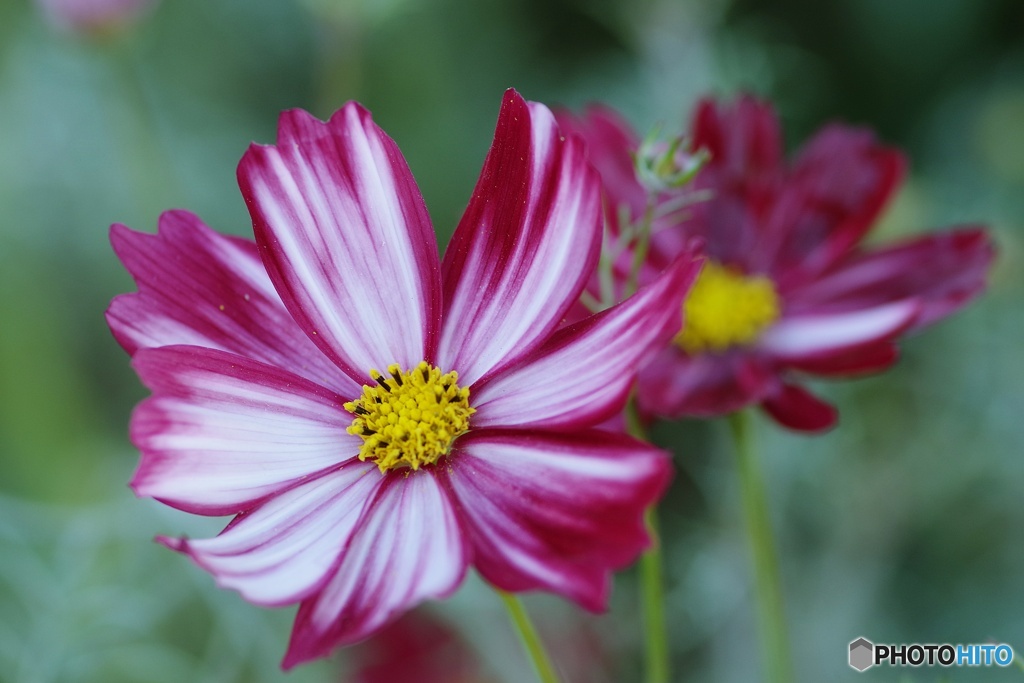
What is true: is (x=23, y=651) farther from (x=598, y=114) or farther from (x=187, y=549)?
(x=598, y=114)

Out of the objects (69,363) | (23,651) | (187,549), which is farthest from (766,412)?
(69,363)

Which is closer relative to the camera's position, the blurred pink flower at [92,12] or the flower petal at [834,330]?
the flower petal at [834,330]

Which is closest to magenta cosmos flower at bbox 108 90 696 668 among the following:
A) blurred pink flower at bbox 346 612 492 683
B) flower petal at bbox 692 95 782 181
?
flower petal at bbox 692 95 782 181

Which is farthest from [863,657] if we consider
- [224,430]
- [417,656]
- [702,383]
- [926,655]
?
[417,656]

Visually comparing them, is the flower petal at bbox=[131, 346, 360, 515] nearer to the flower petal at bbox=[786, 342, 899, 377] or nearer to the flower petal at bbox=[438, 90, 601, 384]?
the flower petal at bbox=[438, 90, 601, 384]

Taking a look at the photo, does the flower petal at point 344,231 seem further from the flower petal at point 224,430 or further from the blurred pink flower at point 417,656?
the blurred pink flower at point 417,656

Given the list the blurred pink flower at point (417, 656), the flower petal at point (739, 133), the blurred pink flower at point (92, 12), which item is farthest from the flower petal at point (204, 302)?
the blurred pink flower at point (92, 12)
